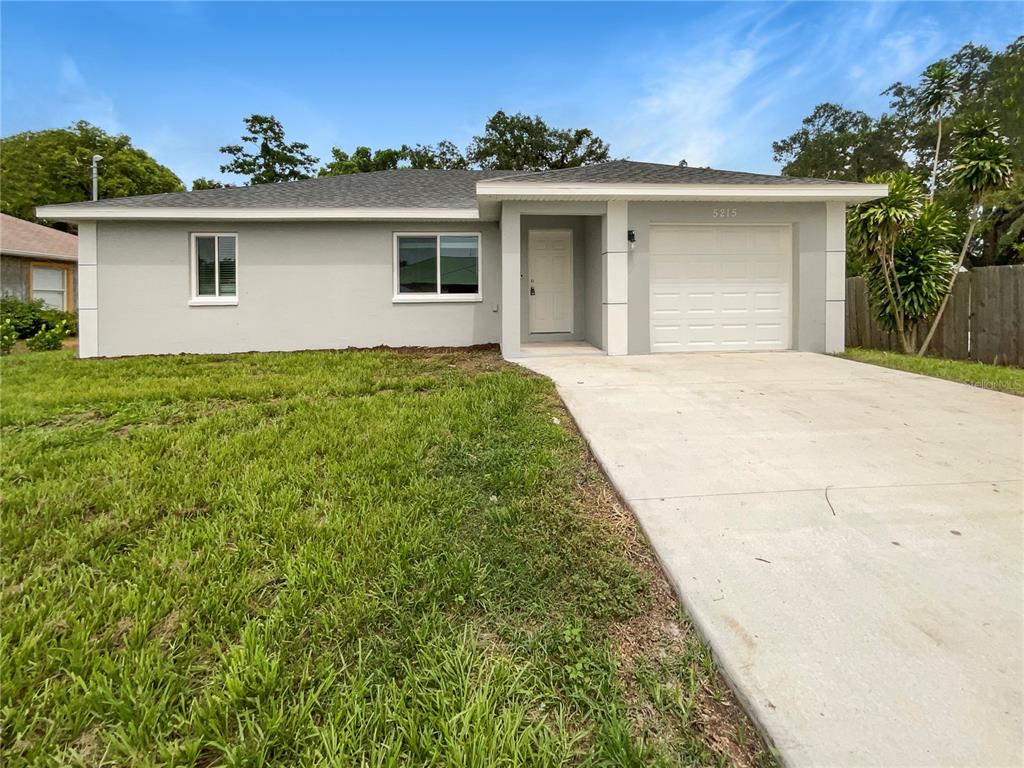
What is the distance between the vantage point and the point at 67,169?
26953mm

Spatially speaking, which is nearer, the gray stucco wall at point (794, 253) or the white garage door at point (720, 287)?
the gray stucco wall at point (794, 253)

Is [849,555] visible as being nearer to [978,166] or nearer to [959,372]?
[959,372]

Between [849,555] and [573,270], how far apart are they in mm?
9361

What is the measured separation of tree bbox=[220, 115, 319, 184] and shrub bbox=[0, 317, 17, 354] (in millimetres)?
16816

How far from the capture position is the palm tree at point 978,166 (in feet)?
30.6

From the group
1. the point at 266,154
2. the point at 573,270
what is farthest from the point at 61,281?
the point at 573,270

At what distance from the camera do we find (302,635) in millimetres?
1863

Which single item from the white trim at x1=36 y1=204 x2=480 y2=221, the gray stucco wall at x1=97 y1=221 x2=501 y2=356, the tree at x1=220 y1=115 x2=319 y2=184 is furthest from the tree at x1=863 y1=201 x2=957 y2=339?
the tree at x1=220 y1=115 x2=319 y2=184

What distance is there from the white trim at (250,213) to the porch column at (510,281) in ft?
5.36

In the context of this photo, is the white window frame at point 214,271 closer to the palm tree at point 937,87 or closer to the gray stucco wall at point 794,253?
the gray stucco wall at point 794,253

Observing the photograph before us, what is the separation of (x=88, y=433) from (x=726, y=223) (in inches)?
361

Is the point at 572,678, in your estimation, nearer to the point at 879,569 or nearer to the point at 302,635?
the point at 302,635

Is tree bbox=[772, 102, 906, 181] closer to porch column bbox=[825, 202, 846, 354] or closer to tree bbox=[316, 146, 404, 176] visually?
porch column bbox=[825, 202, 846, 354]

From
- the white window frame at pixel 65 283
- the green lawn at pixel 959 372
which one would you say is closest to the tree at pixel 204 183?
the white window frame at pixel 65 283
